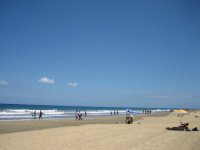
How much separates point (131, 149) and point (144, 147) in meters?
0.88

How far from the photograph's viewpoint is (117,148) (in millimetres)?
9258

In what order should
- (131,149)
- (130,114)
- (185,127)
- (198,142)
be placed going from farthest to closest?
(130,114) < (185,127) < (198,142) < (131,149)

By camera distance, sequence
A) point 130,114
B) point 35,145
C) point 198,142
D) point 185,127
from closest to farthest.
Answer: point 35,145
point 198,142
point 185,127
point 130,114

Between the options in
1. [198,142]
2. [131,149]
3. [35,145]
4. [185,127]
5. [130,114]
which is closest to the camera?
[131,149]

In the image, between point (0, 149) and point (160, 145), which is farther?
point (160, 145)

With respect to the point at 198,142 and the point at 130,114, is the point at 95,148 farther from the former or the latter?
the point at 130,114

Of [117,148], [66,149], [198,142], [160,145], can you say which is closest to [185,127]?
[198,142]

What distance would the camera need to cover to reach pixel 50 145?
9.94 meters

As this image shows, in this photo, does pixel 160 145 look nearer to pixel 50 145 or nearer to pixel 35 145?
pixel 50 145

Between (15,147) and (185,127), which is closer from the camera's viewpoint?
(15,147)

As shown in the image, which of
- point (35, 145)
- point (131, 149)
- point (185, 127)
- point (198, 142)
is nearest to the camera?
point (131, 149)

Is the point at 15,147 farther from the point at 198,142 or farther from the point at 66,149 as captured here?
the point at 198,142

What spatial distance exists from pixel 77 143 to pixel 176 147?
534 centimetres

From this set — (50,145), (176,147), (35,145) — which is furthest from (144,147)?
(35,145)
